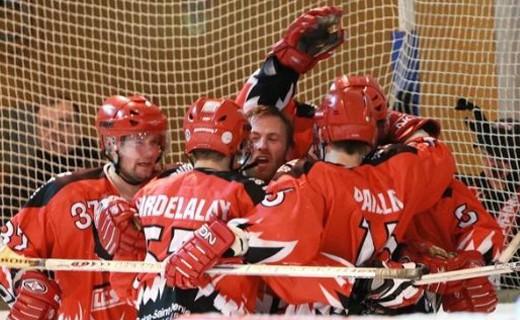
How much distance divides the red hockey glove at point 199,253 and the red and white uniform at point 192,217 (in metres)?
0.07

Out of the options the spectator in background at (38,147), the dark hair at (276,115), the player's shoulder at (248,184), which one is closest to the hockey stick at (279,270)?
the player's shoulder at (248,184)

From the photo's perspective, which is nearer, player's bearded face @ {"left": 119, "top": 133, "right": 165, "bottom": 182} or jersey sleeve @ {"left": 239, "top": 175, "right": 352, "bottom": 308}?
jersey sleeve @ {"left": 239, "top": 175, "right": 352, "bottom": 308}

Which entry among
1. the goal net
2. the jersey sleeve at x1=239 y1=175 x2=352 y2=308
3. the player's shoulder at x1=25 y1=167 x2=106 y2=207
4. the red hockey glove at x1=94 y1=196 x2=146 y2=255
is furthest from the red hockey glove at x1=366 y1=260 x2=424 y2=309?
the goal net

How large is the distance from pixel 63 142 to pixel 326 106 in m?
1.81

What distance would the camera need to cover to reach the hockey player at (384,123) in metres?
2.94

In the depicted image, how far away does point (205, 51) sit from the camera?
465 cm

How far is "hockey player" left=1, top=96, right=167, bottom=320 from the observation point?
2.93m

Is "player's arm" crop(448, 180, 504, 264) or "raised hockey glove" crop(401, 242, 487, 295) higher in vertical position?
"player's arm" crop(448, 180, 504, 264)

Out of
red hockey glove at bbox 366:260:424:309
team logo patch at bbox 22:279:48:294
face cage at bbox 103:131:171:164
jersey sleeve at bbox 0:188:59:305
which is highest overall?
face cage at bbox 103:131:171:164

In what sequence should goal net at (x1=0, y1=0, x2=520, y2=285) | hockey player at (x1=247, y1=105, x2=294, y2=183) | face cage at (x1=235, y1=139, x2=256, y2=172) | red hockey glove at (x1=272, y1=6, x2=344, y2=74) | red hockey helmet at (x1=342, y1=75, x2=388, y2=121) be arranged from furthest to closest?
1. goal net at (x1=0, y1=0, x2=520, y2=285)
2. red hockey glove at (x1=272, y1=6, x2=344, y2=74)
3. hockey player at (x1=247, y1=105, x2=294, y2=183)
4. red hockey helmet at (x1=342, y1=75, x2=388, y2=121)
5. face cage at (x1=235, y1=139, x2=256, y2=172)

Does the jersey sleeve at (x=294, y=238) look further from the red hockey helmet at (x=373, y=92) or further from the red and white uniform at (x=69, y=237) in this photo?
the red and white uniform at (x=69, y=237)

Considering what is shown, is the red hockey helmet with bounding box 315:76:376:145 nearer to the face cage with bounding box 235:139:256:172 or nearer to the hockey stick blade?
the face cage with bounding box 235:139:256:172

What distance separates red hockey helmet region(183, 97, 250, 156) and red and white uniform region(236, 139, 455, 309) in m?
0.15

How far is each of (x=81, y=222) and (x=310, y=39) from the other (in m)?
0.85
